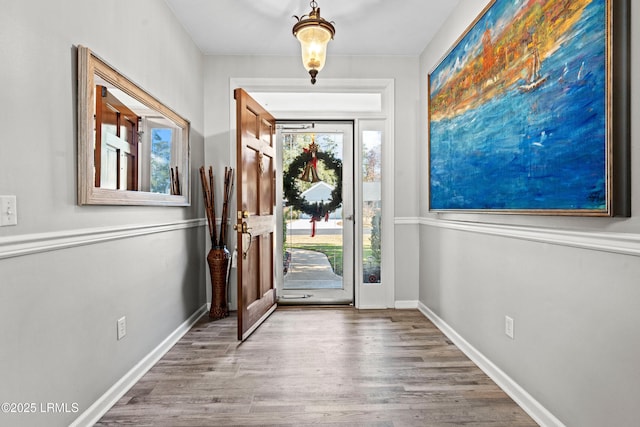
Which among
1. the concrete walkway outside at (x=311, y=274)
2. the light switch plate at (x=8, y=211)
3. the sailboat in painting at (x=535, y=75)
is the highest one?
the sailboat in painting at (x=535, y=75)

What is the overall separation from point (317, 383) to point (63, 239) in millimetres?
1549

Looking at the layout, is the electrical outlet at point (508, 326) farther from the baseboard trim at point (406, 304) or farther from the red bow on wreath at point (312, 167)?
the red bow on wreath at point (312, 167)

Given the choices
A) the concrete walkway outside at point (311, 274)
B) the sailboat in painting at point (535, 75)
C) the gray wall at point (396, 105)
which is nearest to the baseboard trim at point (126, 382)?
the gray wall at point (396, 105)

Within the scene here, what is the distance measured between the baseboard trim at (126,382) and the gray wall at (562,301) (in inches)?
86.9

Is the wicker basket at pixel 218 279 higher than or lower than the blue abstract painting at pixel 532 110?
lower

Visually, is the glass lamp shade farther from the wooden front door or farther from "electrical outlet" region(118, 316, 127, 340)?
"electrical outlet" region(118, 316, 127, 340)

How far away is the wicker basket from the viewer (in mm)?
3211

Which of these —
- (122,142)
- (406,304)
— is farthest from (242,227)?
(406,304)

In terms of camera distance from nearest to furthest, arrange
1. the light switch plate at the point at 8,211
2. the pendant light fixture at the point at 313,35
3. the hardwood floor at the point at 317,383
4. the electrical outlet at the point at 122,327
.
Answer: the light switch plate at the point at 8,211 < the hardwood floor at the point at 317,383 < the electrical outlet at the point at 122,327 < the pendant light fixture at the point at 313,35

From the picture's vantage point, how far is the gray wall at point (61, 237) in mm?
1284

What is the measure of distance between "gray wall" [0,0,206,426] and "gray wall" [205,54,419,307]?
1.11 meters

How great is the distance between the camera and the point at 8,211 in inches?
49.3

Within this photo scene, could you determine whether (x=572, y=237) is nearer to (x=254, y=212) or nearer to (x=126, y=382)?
(x=254, y=212)

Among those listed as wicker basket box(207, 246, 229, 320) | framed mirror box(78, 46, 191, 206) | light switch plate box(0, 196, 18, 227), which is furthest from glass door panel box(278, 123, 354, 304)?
light switch plate box(0, 196, 18, 227)
